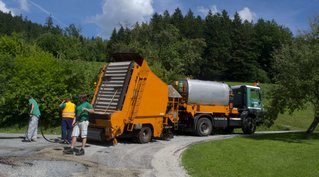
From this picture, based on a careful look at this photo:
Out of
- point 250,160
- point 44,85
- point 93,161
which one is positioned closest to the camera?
point 93,161

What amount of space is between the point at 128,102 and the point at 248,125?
34.5ft

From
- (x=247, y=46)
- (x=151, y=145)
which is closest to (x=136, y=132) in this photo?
(x=151, y=145)

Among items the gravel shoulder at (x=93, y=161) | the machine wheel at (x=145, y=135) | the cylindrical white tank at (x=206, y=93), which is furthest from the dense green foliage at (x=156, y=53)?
the gravel shoulder at (x=93, y=161)

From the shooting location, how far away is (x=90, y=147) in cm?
1364

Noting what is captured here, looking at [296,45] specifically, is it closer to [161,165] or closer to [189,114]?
[189,114]

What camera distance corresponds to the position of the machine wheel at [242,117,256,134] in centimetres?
2271

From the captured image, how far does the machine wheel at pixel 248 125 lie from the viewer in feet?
74.5

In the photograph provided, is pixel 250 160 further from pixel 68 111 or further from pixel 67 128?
pixel 68 111

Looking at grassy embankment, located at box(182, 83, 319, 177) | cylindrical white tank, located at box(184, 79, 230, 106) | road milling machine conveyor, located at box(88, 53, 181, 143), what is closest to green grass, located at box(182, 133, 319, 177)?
grassy embankment, located at box(182, 83, 319, 177)

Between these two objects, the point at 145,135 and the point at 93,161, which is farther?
the point at 145,135

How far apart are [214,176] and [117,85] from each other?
6.71 m

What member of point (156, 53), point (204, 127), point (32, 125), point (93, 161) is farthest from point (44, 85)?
point (156, 53)

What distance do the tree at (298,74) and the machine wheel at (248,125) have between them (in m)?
1.94

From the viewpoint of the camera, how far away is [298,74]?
64.7ft
